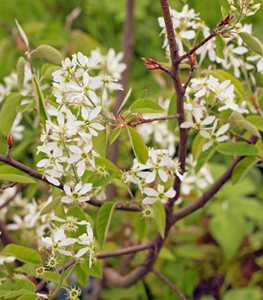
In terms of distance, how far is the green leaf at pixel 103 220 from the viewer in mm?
959

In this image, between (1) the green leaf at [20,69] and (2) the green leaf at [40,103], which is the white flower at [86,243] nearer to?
(2) the green leaf at [40,103]

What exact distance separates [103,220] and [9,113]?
202mm

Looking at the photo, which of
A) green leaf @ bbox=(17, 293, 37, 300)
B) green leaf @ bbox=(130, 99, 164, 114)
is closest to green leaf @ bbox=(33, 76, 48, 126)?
green leaf @ bbox=(130, 99, 164, 114)

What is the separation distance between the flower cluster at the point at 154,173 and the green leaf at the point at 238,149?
96mm

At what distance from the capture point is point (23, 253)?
1.00 metres

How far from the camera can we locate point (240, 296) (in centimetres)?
165

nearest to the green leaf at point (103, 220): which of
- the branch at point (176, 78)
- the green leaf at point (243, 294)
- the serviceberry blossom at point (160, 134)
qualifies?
the branch at point (176, 78)

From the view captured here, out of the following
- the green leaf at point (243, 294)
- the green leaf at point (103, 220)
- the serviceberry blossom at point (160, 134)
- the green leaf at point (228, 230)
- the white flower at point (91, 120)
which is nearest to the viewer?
the white flower at point (91, 120)

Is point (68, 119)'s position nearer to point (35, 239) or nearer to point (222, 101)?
point (222, 101)

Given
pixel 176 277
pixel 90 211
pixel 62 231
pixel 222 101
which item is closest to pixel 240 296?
pixel 176 277

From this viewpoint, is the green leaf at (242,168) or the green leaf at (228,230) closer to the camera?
the green leaf at (242,168)

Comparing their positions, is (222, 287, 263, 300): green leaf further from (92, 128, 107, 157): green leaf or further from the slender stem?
(92, 128, 107, 157): green leaf

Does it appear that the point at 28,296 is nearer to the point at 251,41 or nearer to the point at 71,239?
the point at 71,239

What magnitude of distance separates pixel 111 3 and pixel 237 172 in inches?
58.6
